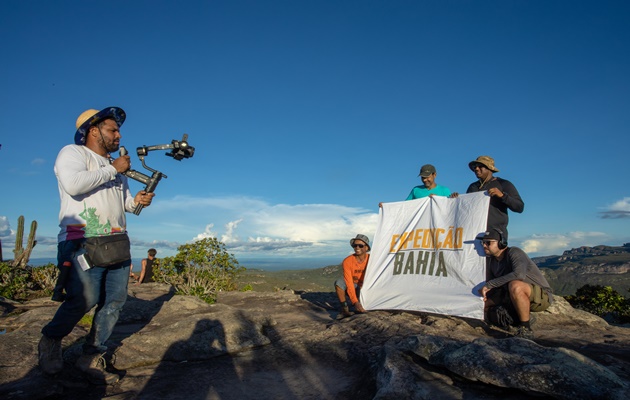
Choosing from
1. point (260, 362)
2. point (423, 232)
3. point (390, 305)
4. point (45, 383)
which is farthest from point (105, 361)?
point (423, 232)

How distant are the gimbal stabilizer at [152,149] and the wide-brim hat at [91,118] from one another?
0.35 meters

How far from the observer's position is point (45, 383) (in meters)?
4.00

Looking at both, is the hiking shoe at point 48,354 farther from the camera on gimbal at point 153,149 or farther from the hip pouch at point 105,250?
the camera on gimbal at point 153,149

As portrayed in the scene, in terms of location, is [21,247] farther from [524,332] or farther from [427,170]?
[524,332]

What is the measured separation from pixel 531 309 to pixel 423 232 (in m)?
2.03

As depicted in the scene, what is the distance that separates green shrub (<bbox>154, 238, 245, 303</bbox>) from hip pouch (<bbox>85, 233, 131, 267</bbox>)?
7278 millimetres

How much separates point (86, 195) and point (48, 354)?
1.59 metres

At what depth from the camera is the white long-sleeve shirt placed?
3.88 meters

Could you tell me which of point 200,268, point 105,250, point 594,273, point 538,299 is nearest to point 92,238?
point 105,250

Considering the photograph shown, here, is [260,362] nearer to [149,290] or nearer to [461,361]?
[461,361]

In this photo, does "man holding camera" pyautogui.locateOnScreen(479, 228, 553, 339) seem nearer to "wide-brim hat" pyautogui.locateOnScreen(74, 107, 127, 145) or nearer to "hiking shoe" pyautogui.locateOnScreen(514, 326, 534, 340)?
"hiking shoe" pyautogui.locateOnScreen(514, 326, 534, 340)

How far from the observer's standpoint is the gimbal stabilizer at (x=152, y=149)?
4453 mm

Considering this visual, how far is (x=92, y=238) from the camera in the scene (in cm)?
392

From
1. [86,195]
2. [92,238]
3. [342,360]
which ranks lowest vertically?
[342,360]
